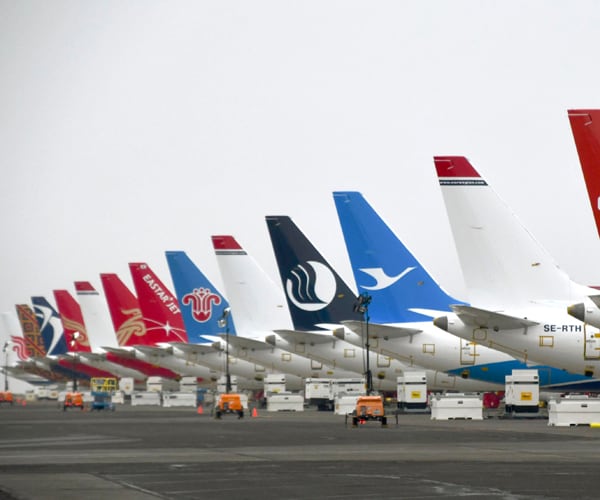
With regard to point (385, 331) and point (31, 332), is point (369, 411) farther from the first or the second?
point (31, 332)

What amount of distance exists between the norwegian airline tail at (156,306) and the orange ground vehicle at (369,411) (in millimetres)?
50548

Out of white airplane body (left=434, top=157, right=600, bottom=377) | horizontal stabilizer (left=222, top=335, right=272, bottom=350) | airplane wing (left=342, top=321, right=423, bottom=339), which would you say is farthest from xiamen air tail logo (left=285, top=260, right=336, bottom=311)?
white airplane body (left=434, top=157, right=600, bottom=377)

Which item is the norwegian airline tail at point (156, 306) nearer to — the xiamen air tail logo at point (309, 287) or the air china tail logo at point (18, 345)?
the xiamen air tail logo at point (309, 287)

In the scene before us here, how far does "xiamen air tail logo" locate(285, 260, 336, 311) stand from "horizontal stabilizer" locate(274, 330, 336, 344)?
6.11 ft

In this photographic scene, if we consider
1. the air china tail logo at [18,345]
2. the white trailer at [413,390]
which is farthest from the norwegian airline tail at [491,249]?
the air china tail logo at [18,345]

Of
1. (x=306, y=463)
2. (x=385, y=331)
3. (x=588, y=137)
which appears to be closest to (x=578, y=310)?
(x=588, y=137)

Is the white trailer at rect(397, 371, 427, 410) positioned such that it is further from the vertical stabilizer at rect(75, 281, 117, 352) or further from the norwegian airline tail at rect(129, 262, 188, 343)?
the vertical stabilizer at rect(75, 281, 117, 352)

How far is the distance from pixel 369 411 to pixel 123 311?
5987cm

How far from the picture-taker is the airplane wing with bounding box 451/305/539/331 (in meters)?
45.6

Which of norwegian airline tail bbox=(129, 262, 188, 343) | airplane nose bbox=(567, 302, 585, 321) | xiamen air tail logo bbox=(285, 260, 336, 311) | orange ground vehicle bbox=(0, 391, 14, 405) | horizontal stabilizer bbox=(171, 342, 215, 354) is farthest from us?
orange ground vehicle bbox=(0, 391, 14, 405)

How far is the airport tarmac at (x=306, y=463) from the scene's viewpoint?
842 inches

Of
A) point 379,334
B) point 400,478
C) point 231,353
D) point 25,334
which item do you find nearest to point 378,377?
A: point 379,334

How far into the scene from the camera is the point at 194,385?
98.1 m

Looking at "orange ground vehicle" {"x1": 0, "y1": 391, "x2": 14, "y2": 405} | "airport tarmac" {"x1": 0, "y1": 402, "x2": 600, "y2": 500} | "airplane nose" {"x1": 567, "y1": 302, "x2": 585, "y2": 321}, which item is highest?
"airplane nose" {"x1": 567, "y1": 302, "x2": 585, "y2": 321}
